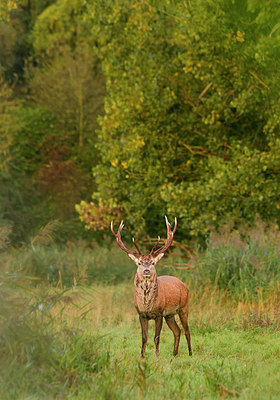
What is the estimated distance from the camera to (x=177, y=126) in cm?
1477

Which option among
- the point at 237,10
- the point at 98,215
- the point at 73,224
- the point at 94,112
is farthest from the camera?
the point at 94,112

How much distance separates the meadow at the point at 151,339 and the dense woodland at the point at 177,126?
75.7 inches

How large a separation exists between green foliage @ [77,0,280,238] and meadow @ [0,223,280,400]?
5.75 ft

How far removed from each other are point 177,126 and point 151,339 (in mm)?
7711

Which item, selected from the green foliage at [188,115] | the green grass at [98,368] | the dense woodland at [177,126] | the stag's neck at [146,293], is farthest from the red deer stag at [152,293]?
the green foliage at [188,115]

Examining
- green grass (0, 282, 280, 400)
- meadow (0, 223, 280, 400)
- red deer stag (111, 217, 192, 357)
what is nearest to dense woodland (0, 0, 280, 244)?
meadow (0, 223, 280, 400)

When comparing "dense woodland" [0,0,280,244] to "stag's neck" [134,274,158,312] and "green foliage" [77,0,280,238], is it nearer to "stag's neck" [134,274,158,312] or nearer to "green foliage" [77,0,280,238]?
"green foliage" [77,0,280,238]

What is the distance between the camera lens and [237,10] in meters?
11.0

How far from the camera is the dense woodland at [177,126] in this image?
Result: 1227 cm

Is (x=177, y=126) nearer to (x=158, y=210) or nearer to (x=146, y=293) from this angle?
(x=158, y=210)

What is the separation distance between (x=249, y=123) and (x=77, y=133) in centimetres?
954

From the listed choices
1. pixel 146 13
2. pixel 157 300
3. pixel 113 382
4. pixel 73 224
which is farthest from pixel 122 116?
pixel 113 382

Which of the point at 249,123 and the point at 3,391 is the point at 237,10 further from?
the point at 3,391

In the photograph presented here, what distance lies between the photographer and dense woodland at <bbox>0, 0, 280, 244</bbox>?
40.2 feet
